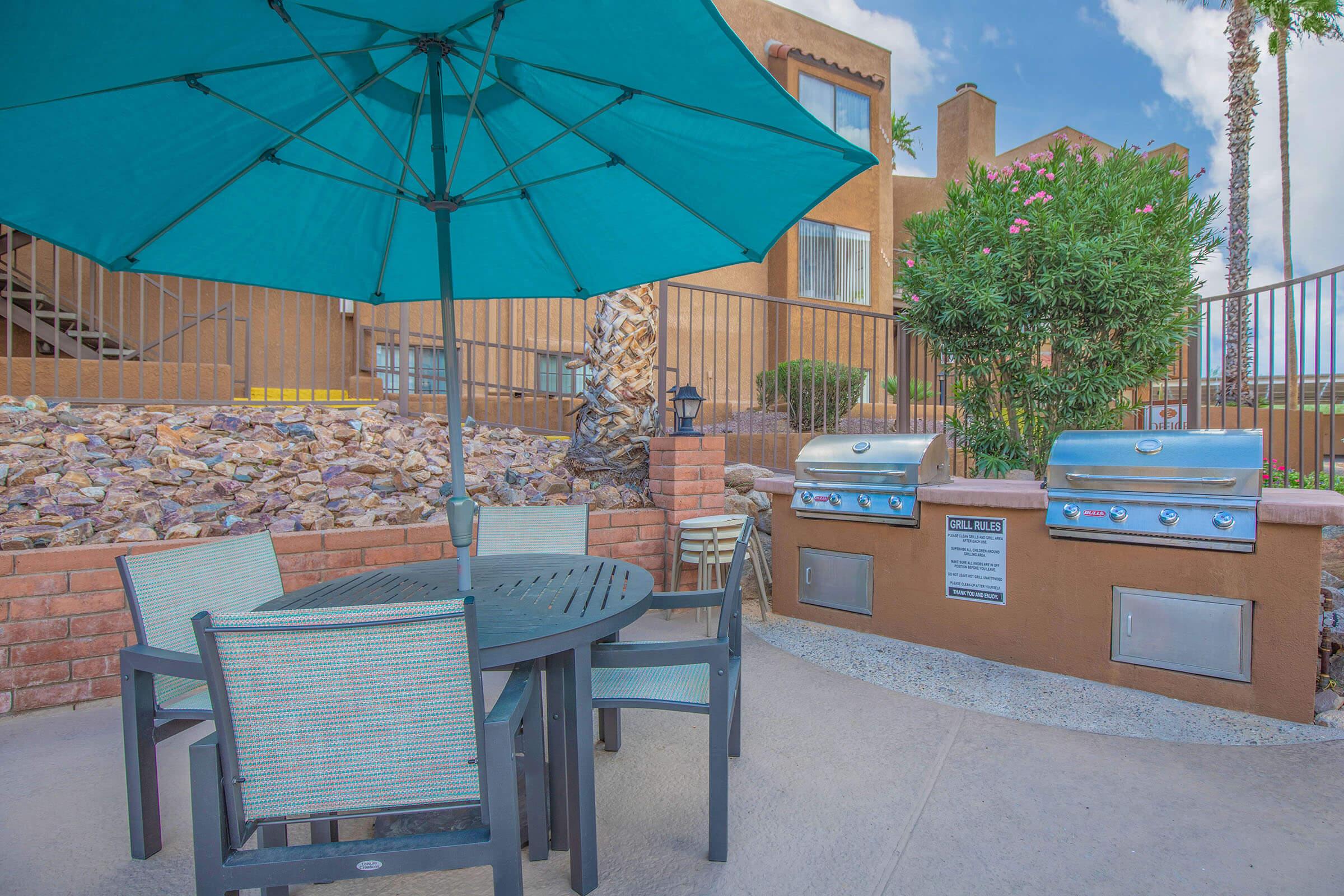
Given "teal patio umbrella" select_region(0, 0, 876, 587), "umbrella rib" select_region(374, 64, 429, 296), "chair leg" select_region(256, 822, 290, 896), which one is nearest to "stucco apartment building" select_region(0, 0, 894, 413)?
"teal patio umbrella" select_region(0, 0, 876, 587)

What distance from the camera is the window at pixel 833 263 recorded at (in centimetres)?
1238

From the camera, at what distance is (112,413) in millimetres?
5020

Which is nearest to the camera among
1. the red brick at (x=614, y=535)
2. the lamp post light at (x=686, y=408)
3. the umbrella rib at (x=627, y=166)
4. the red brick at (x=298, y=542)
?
the umbrella rib at (x=627, y=166)

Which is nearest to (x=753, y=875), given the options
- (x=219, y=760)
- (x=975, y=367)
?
(x=219, y=760)

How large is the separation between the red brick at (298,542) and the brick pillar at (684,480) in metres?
2.17

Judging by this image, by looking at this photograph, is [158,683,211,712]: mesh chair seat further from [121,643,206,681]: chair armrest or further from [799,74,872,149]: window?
[799,74,872,149]: window

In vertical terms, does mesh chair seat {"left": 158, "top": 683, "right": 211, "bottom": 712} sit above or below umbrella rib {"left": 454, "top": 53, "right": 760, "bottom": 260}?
below

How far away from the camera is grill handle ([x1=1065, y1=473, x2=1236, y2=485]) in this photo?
3020 mm

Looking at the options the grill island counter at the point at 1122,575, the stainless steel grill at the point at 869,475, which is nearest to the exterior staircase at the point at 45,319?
the stainless steel grill at the point at 869,475

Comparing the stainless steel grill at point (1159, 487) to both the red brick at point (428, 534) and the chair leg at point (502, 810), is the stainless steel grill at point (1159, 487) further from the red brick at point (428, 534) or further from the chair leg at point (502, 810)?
the red brick at point (428, 534)

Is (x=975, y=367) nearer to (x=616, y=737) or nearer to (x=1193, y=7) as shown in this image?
(x=616, y=737)

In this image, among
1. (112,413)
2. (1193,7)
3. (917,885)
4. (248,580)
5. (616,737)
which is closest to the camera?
(917,885)

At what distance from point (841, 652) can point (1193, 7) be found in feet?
47.6

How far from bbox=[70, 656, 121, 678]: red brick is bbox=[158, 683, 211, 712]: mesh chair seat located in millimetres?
1404
